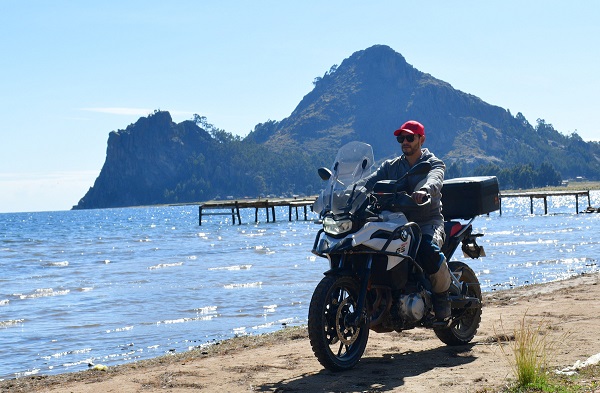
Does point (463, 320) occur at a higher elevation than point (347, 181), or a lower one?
lower

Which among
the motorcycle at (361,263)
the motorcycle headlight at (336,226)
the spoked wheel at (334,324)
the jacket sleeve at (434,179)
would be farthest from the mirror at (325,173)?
the spoked wheel at (334,324)

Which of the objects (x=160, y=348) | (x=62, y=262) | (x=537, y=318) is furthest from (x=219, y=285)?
(x=62, y=262)

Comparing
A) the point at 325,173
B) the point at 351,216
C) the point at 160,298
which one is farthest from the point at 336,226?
the point at 160,298

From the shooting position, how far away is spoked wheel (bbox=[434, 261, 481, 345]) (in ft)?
25.8

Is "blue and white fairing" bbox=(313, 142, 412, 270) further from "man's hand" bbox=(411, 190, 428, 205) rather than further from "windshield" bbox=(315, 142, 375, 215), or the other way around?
"man's hand" bbox=(411, 190, 428, 205)

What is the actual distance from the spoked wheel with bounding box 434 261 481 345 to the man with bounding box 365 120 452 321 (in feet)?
1.63

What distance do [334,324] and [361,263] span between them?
0.57 meters

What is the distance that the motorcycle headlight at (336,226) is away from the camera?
21.4ft

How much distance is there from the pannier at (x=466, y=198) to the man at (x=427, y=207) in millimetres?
779

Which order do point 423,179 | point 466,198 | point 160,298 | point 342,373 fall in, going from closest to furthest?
point 342,373 < point 423,179 < point 466,198 < point 160,298

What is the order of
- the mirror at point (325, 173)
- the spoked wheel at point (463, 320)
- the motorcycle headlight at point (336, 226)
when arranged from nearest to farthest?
the motorcycle headlight at point (336, 226) → the mirror at point (325, 173) → the spoked wheel at point (463, 320)

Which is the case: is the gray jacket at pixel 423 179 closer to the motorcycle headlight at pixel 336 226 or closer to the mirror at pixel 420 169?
the mirror at pixel 420 169

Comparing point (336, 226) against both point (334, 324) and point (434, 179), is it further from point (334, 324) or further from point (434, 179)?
point (434, 179)

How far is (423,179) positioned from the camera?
282 inches
